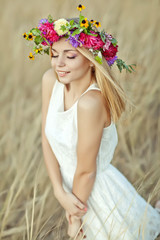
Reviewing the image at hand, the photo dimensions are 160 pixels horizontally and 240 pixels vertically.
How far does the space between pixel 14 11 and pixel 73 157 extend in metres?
1.75

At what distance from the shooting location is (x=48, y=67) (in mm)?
2398

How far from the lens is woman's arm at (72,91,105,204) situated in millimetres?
1200

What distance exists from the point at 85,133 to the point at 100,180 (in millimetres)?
326

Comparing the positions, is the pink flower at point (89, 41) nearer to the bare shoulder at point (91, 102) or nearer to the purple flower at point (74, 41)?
the purple flower at point (74, 41)

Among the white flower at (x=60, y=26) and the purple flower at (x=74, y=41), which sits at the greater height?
the white flower at (x=60, y=26)

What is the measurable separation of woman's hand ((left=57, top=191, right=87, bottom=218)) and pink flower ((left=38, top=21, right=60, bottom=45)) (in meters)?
0.62

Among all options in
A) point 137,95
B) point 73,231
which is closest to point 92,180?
point 73,231

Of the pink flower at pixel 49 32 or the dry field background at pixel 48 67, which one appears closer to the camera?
the pink flower at pixel 49 32

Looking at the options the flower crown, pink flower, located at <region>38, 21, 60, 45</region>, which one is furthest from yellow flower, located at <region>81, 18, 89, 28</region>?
pink flower, located at <region>38, 21, 60, 45</region>

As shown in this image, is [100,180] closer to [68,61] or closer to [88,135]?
[88,135]

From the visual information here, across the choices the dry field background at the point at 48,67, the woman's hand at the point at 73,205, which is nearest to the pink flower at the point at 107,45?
the woman's hand at the point at 73,205

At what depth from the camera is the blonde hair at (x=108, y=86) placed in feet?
3.91

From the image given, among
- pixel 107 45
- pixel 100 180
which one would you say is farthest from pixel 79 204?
pixel 107 45

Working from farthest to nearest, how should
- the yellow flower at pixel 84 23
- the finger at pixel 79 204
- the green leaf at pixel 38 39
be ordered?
the finger at pixel 79 204, the green leaf at pixel 38 39, the yellow flower at pixel 84 23
